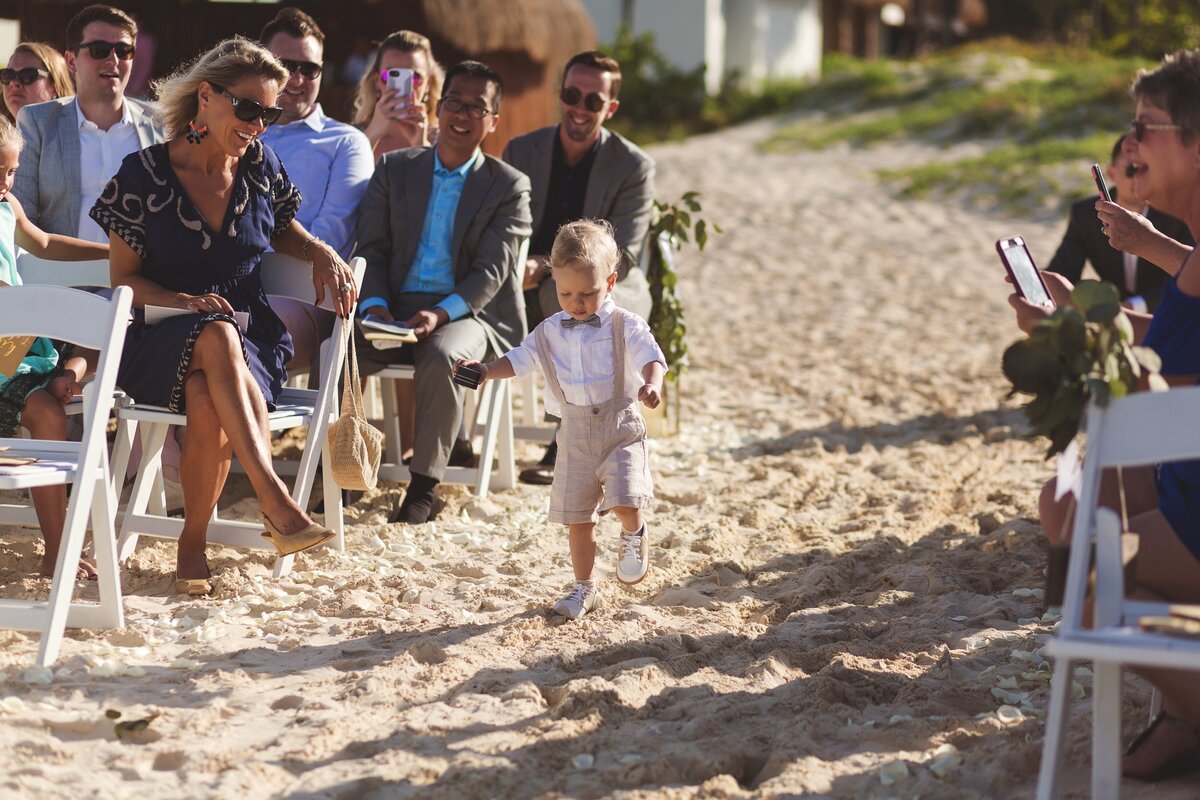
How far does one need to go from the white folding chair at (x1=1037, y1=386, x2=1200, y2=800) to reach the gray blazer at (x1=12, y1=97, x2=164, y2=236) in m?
4.23

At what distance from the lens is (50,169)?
18.0 feet

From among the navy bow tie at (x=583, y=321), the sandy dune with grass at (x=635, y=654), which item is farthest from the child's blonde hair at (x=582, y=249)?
the sandy dune with grass at (x=635, y=654)

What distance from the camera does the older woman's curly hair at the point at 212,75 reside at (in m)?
4.60

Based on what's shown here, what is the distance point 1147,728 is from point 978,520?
8.04ft

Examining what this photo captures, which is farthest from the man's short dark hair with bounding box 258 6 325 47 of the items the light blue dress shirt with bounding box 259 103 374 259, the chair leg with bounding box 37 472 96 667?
the chair leg with bounding box 37 472 96 667

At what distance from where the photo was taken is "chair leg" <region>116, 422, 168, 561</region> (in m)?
4.76

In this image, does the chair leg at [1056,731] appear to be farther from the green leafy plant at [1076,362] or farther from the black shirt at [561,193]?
the black shirt at [561,193]

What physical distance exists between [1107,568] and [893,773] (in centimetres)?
72

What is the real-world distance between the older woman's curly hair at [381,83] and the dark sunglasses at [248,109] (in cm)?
186

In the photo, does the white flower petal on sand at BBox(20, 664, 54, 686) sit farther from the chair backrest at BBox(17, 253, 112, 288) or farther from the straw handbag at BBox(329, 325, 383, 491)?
the chair backrest at BBox(17, 253, 112, 288)

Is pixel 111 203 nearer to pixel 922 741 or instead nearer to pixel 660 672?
pixel 660 672

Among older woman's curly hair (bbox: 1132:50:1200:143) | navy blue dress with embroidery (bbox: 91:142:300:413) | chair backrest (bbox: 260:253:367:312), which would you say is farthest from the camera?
chair backrest (bbox: 260:253:367:312)

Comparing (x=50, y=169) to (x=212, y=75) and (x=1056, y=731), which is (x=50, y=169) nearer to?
(x=212, y=75)

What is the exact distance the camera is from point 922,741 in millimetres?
3393
